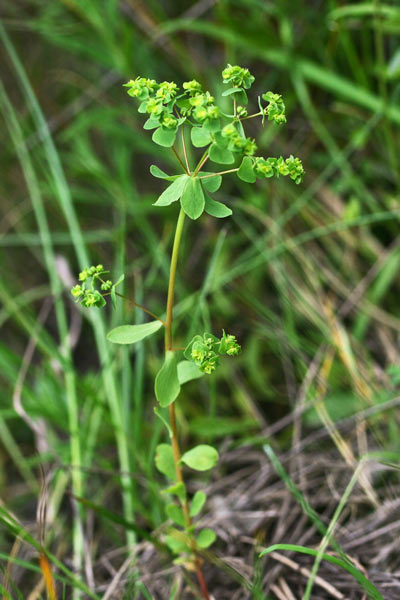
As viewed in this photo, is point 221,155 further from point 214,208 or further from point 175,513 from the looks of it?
point 175,513

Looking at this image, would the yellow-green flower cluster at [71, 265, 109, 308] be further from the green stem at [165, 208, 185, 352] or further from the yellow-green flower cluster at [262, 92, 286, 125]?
the yellow-green flower cluster at [262, 92, 286, 125]

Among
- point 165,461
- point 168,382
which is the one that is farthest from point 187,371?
point 165,461

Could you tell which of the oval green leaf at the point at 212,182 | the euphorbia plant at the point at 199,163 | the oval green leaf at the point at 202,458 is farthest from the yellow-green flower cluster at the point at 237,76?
the oval green leaf at the point at 202,458

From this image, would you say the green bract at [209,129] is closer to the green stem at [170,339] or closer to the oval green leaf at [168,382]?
the green stem at [170,339]

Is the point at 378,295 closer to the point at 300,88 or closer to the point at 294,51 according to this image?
the point at 300,88

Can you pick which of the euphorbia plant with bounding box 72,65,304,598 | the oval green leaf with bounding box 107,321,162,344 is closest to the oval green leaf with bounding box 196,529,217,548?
the euphorbia plant with bounding box 72,65,304,598
